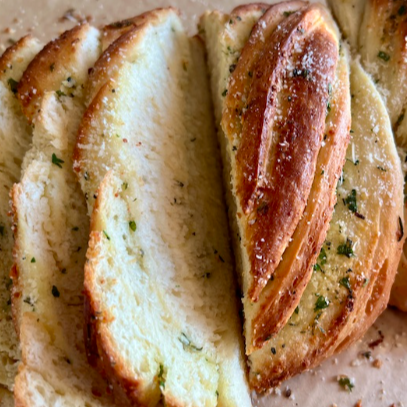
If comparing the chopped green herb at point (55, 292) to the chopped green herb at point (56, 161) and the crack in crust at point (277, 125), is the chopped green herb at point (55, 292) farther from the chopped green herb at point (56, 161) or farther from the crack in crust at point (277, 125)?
the crack in crust at point (277, 125)

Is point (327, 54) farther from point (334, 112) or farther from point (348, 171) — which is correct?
point (348, 171)

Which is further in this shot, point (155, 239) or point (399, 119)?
point (399, 119)

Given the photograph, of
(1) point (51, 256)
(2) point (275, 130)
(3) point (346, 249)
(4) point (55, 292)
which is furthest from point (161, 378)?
(2) point (275, 130)

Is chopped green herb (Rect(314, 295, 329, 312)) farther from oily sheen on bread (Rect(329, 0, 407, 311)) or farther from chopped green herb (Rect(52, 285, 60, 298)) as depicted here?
chopped green herb (Rect(52, 285, 60, 298))

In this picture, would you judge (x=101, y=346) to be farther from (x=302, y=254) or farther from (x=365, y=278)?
(x=365, y=278)

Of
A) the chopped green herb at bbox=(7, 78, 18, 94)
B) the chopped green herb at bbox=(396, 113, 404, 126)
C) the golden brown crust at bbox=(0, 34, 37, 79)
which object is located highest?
the golden brown crust at bbox=(0, 34, 37, 79)

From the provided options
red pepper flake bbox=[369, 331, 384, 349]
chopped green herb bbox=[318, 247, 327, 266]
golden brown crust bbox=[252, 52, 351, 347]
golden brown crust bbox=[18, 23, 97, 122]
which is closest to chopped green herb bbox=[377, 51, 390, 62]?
golden brown crust bbox=[252, 52, 351, 347]

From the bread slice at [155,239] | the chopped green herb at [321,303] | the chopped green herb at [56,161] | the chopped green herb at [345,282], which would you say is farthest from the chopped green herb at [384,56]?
the chopped green herb at [56,161]
